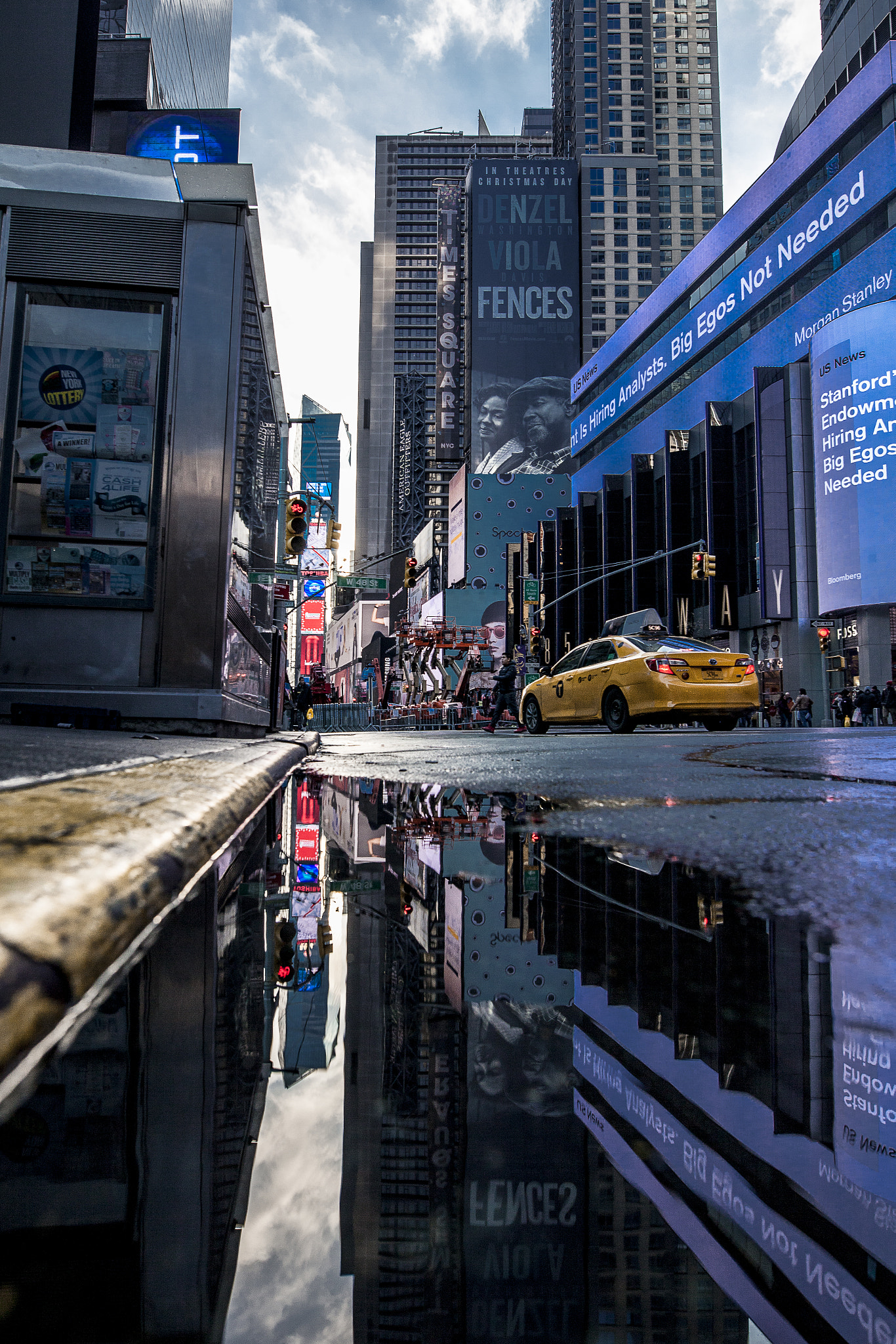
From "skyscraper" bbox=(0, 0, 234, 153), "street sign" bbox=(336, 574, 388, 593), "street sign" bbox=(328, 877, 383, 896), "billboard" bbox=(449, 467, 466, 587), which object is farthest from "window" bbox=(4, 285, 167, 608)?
"billboard" bbox=(449, 467, 466, 587)

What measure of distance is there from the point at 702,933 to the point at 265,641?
1147cm

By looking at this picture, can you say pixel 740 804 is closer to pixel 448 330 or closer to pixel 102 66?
pixel 102 66

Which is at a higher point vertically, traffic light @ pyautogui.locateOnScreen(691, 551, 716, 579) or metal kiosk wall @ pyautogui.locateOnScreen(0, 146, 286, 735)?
traffic light @ pyautogui.locateOnScreen(691, 551, 716, 579)

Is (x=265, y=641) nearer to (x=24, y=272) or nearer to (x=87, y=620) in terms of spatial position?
(x=87, y=620)

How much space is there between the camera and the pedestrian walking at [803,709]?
→ 31328 millimetres

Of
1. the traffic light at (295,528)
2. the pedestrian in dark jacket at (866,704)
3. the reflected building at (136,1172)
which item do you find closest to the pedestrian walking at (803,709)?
the pedestrian in dark jacket at (866,704)

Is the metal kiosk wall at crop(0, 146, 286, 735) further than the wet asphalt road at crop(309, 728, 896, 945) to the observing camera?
Yes

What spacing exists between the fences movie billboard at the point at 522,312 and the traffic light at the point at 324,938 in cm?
7927

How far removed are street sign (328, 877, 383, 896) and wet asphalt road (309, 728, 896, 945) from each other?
69 centimetres

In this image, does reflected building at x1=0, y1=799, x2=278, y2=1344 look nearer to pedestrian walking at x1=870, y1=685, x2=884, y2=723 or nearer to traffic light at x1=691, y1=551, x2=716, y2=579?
traffic light at x1=691, y1=551, x2=716, y2=579

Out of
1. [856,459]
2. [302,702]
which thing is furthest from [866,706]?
[302,702]

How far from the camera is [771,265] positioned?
40.9m

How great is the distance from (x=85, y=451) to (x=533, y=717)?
9.51 m

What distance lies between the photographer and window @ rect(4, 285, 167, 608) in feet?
26.7
